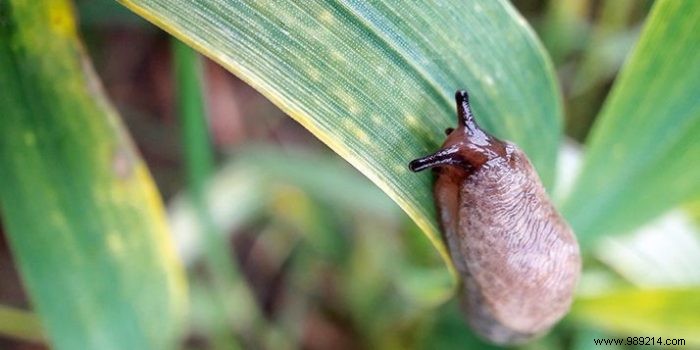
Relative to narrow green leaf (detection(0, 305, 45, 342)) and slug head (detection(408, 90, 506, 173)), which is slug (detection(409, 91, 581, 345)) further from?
narrow green leaf (detection(0, 305, 45, 342))

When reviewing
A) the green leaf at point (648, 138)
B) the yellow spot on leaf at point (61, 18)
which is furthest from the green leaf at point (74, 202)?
the green leaf at point (648, 138)

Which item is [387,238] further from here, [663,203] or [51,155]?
[51,155]

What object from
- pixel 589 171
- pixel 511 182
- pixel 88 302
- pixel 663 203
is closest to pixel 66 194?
pixel 88 302

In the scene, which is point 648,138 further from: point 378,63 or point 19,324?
point 19,324

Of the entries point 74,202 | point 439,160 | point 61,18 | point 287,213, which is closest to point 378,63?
point 439,160

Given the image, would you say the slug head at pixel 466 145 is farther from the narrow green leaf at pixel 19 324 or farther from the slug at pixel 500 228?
the narrow green leaf at pixel 19 324
